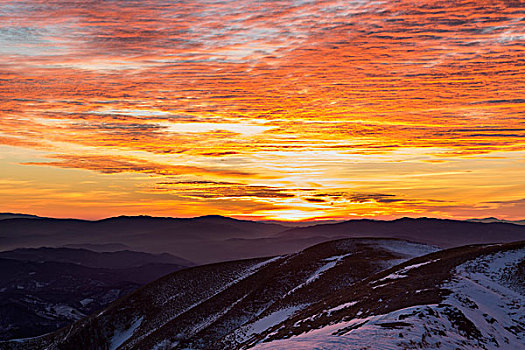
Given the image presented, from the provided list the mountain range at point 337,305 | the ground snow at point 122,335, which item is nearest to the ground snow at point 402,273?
the mountain range at point 337,305

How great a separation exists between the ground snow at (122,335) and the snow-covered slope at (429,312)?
4615 cm

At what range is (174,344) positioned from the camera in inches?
2347

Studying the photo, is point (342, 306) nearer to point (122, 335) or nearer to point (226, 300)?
point (226, 300)

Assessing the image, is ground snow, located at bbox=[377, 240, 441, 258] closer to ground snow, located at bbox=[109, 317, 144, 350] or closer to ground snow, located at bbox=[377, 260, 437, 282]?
ground snow, located at bbox=[377, 260, 437, 282]

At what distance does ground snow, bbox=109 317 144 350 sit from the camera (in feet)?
255

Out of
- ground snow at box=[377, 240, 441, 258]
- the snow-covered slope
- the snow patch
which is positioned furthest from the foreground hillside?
the snow-covered slope

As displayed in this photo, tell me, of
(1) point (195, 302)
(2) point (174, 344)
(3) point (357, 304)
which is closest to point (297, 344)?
(3) point (357, 304)

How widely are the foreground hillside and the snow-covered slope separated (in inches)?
425

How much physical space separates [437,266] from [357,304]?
14.3 metres

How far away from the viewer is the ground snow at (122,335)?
77.6 meters

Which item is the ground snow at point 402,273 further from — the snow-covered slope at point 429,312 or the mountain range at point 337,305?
the mountain range at point 337,305

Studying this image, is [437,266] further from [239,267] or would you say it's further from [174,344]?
[239,267]

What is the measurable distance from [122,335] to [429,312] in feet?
206

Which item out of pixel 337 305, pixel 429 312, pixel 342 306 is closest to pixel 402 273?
pixel 337 305
